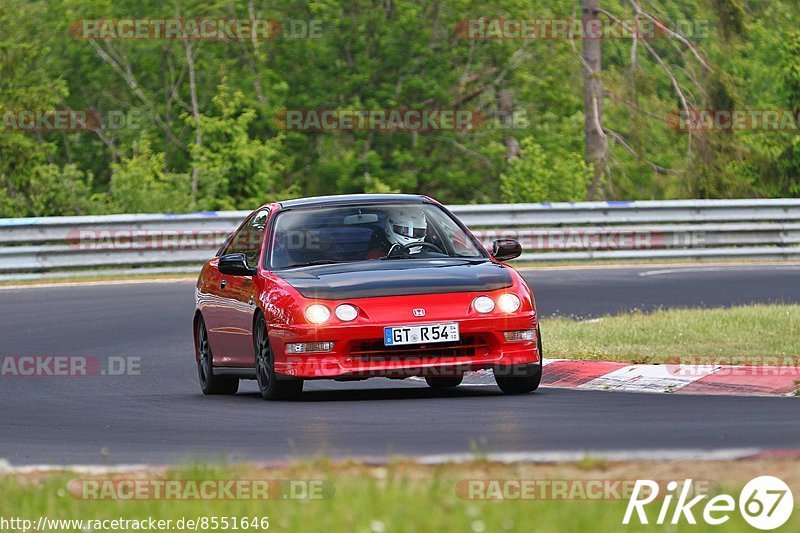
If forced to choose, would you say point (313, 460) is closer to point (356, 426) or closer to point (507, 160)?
point (356, 426)

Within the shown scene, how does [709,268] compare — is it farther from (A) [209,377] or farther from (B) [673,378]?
(A) [209,377]

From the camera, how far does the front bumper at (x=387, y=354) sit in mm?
11297

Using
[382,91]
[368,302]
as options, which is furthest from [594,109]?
[368,302]

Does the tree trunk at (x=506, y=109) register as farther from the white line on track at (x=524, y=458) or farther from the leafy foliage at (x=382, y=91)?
the white line on track at (x=524, y=458)

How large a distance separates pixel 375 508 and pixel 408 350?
5.12 metres

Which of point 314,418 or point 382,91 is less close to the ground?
point 314,418

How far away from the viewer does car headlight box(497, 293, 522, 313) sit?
11.6m

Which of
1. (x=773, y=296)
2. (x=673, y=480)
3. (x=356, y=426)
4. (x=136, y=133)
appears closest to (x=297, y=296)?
(x=356, y=426)

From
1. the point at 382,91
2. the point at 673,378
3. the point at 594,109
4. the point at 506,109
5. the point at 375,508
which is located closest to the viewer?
the point at 375,508

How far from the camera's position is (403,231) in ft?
41.8

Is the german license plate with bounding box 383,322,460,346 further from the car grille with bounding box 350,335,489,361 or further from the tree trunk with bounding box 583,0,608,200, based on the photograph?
the tree trunk with bounding box 583,0,608,200

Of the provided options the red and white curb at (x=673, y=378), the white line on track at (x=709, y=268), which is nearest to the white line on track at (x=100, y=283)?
the white line on track at (x=709, y=268)

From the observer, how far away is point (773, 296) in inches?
825

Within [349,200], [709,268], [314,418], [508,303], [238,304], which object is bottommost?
[709,268]
